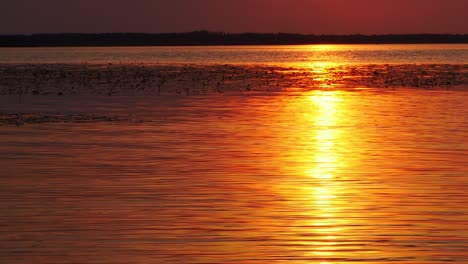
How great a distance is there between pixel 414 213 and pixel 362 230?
1249 mm

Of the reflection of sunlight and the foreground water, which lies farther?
the reflection of sunlight

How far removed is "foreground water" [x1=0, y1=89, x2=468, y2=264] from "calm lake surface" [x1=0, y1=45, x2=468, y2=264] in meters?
0.02

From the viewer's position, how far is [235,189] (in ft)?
48.4

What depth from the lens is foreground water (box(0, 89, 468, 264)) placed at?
11.0 m

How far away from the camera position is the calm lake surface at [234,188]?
10984 mm

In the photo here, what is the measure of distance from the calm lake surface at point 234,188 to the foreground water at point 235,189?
2 centimetres

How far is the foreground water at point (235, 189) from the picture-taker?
11.0m

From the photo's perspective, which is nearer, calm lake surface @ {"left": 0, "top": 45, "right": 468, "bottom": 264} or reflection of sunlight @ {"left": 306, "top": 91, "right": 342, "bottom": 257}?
calm lake surface @ {"left": 0, "top": 45, "right": 468, "bottom": 264}

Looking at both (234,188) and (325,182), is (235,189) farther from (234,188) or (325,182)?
(325,182)

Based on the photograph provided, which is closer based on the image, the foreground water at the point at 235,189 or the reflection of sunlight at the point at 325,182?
the foreground water at the point at 235,189

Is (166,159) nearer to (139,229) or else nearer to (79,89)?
(139,229)

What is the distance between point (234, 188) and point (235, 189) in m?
0.09

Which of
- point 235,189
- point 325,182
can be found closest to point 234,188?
point 235,189

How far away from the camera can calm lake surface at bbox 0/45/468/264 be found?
1098 cm
